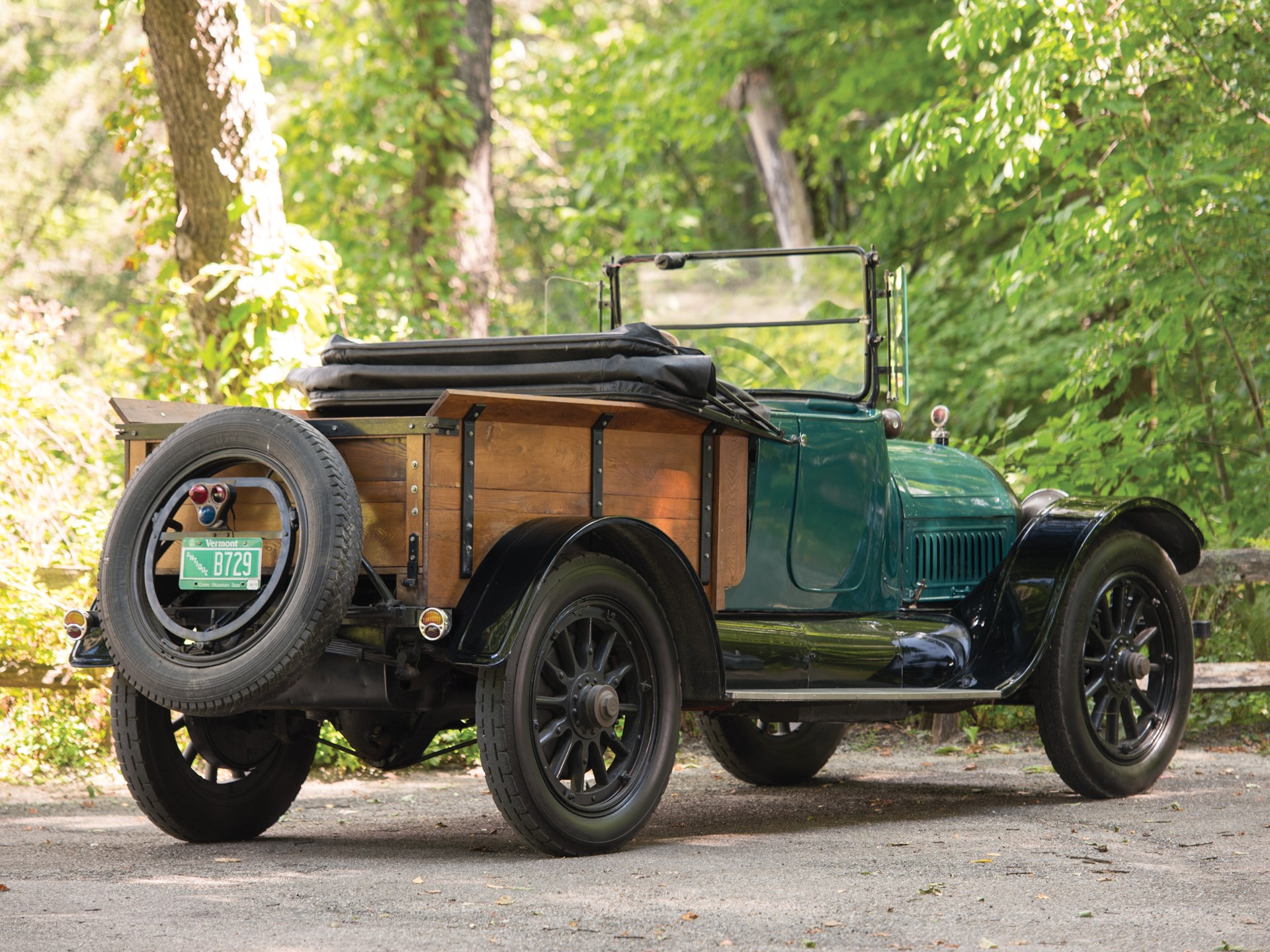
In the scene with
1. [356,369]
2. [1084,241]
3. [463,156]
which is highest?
[463,156]

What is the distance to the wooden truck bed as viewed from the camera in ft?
14.2

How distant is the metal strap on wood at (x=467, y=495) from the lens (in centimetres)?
439

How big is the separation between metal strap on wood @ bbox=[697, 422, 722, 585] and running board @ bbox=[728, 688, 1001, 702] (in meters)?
0.47

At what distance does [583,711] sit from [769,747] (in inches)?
99.2

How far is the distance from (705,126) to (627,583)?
11.9m

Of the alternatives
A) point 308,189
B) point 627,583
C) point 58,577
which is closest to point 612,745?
point 627,583

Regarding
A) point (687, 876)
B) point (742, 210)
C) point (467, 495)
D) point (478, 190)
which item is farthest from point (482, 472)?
point (742, 210)

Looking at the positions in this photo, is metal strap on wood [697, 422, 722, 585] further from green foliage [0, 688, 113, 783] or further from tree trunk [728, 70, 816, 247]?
tree trunk [728, 70, 816, 247]

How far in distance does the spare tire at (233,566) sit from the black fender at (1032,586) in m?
2.90

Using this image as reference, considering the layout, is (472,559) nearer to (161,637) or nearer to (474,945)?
(161,637)

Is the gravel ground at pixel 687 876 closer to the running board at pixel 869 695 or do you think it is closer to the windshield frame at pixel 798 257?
the running board at pixel 869 695

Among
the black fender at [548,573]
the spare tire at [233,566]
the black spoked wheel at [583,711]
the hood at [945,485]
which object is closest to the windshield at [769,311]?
the hood at [945,485]

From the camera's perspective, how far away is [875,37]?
14875 millimetres

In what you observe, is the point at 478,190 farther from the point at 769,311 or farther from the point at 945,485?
the point at 945,485
